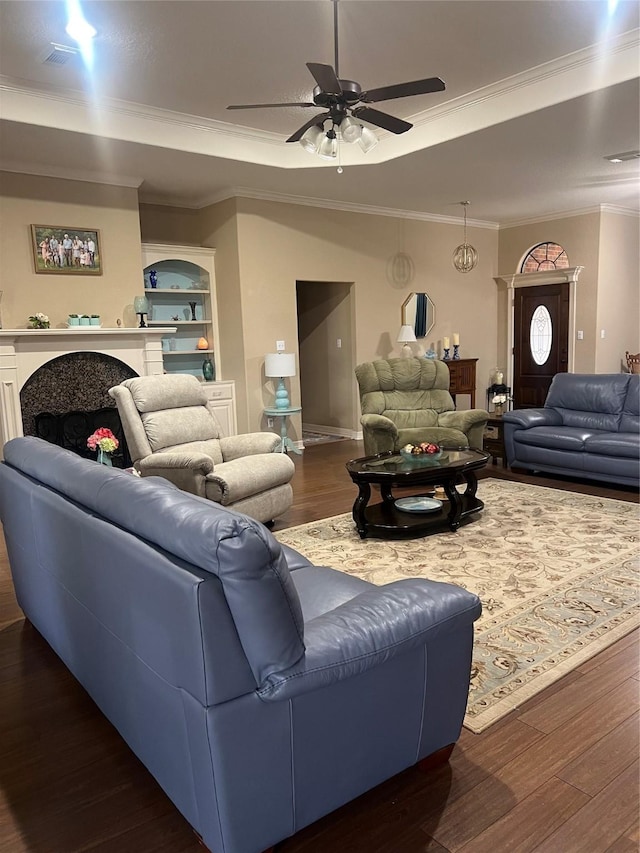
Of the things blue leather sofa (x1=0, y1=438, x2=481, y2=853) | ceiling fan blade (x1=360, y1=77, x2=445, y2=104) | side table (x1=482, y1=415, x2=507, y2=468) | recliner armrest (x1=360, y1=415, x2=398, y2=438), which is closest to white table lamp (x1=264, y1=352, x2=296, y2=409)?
recliner armrest (x1=360, y1=415, x2=398, y2=438)

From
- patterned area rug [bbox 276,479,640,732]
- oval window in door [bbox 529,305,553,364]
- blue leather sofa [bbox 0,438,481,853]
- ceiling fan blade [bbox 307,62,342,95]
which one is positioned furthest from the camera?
oval window in door [bbox 529,305,553,364]

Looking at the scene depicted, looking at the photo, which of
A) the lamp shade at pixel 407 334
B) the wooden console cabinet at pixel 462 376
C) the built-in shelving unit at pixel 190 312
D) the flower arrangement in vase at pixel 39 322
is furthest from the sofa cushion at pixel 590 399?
the flower arrangement in vase at pixel 39 322

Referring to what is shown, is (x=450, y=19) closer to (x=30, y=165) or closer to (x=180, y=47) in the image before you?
(x=180, y=47)

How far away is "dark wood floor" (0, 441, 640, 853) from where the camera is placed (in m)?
1.66

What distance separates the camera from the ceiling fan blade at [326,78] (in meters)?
3.10

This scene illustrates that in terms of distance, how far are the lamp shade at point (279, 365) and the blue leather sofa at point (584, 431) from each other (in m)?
2.32

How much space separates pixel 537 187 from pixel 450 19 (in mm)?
3877

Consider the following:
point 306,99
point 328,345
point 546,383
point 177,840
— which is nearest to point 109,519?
point 177,840

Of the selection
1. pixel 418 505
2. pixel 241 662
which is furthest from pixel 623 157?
pixel 241 662

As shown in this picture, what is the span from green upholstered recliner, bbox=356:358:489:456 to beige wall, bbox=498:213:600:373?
136 inches

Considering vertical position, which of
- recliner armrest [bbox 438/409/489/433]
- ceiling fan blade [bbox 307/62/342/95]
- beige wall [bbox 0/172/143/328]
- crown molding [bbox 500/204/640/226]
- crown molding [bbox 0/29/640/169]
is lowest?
recliner armrest [bbox 438/409/489/433]

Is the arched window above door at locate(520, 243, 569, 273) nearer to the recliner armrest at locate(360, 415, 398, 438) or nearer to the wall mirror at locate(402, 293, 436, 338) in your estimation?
the wall mirror at locate(402, 293, 436, 338)

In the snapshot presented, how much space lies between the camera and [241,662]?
1395 millimetres

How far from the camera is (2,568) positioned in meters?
3.74
